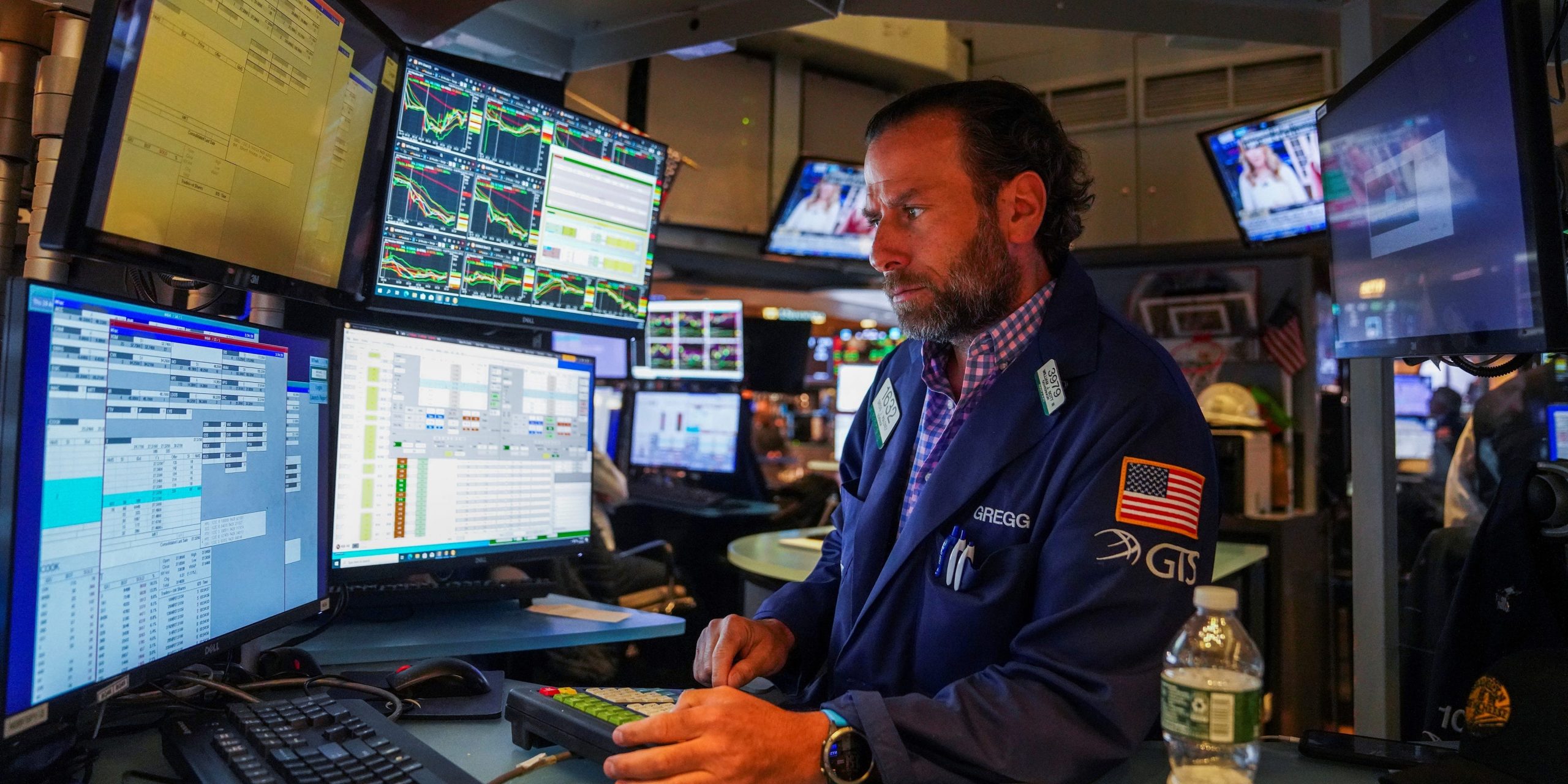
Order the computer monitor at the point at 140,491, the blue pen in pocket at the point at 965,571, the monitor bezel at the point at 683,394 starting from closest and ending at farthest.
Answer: the computer monitor at the point at 140,491
the blue pen in pocket at the point at 965,571
the monitor bezel at the point at 683,394

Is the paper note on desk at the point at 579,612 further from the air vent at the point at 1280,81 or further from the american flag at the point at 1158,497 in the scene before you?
the air vent at the point at 1280,81

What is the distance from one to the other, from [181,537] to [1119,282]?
516 cm

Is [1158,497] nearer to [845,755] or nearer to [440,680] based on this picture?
[845,755]

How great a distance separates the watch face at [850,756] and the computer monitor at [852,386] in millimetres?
4836

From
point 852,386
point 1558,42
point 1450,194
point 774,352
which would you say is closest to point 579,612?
point 1450,194

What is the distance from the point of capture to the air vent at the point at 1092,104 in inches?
202

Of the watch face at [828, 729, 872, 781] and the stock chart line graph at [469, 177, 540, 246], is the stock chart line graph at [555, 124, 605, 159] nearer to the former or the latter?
the stock chart line graph at [469, 177, 540, 246]

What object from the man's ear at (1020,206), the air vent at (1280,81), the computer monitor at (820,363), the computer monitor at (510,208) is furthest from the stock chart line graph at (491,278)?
the computer monitor at (820,363)

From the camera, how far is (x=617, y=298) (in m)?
2.07

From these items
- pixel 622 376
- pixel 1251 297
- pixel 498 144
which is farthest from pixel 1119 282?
pixel 498 144

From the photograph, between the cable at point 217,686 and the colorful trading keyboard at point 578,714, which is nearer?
the colorful trading keyboard at point 578,714

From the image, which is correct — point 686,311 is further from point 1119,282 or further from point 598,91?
point 1119,282

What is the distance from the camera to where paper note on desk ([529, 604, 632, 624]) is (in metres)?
1.73

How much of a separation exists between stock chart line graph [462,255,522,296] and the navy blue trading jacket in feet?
2.65
